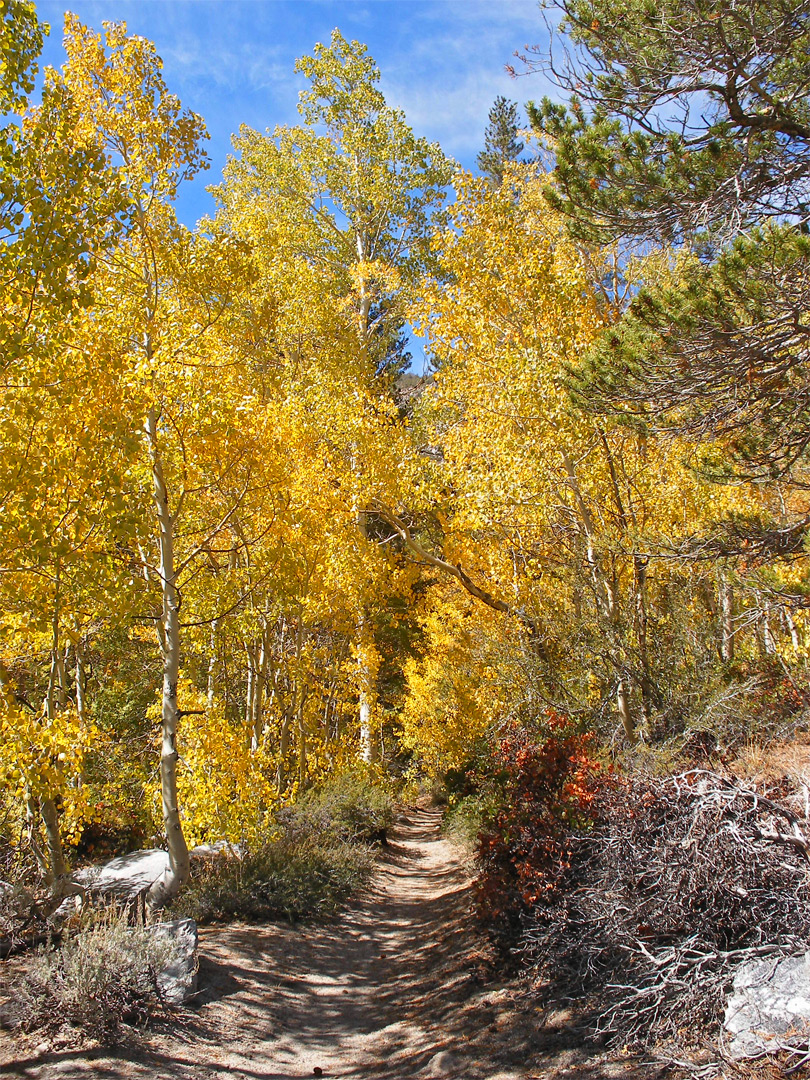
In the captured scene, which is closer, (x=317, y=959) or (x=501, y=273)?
(x=317, y=959)

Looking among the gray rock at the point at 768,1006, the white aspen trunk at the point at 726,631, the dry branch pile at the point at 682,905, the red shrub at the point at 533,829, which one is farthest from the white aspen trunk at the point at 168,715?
the white aspen trunk at the point at 726,631

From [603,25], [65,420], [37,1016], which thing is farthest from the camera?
[65,420]

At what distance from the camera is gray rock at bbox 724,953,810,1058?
3336 mm

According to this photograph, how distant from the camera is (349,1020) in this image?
5699mm

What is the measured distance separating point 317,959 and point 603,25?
868 centimetres

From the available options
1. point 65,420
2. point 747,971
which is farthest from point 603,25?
point 747,971

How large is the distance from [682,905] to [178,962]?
3.81m

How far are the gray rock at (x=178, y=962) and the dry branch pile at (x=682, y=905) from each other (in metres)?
2.81

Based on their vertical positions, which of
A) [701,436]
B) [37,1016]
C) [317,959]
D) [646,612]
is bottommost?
[317,959]

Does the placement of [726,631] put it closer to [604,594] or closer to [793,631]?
[793,631]

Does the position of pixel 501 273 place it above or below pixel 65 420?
above

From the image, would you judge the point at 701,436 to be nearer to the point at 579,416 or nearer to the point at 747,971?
the point at 579,416

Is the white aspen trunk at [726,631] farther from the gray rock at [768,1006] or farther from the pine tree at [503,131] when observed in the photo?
the pine tree at [503,131]

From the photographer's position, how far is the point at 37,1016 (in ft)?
14.1
